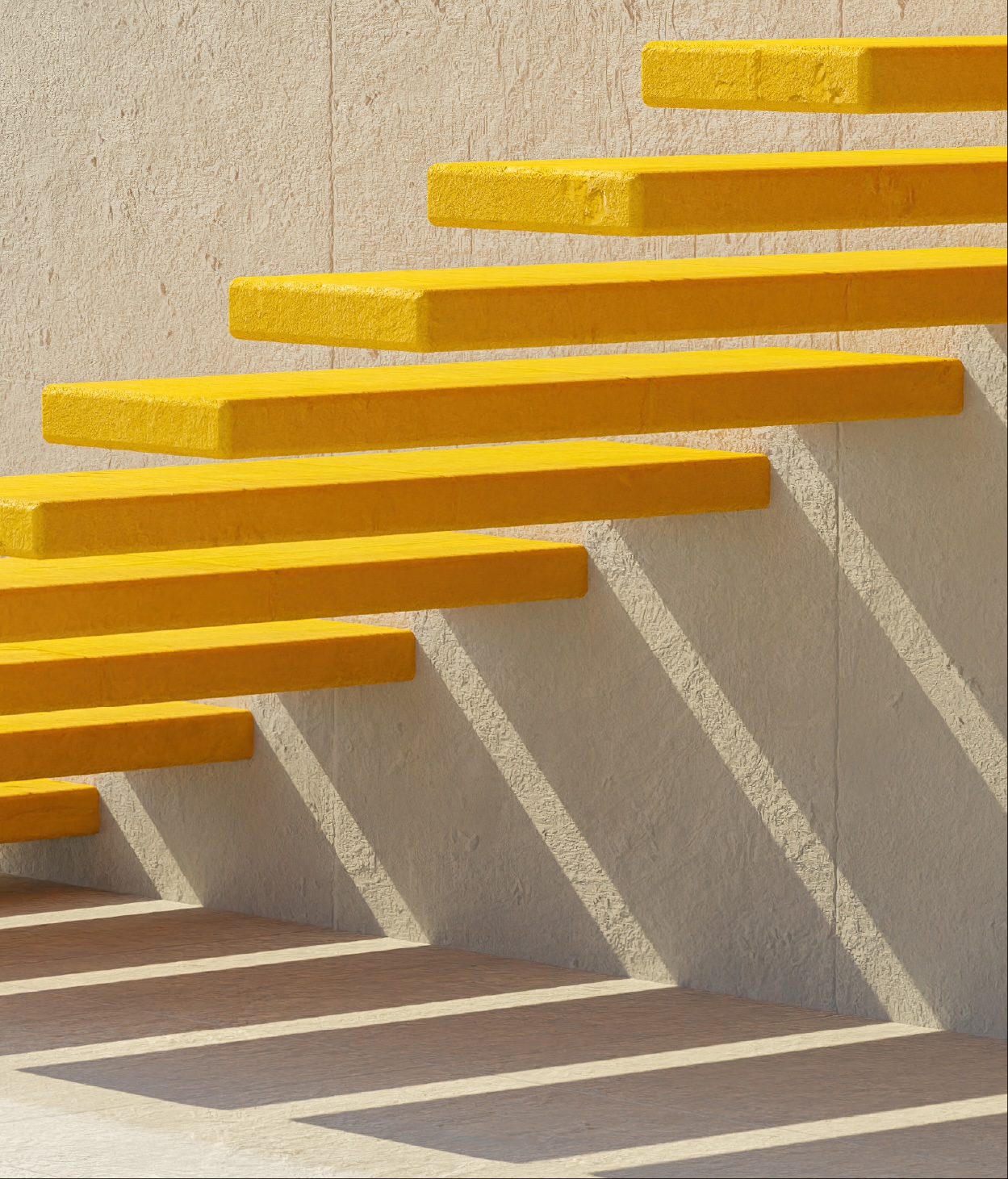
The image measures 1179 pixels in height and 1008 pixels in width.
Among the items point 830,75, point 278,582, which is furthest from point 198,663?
point 830,75

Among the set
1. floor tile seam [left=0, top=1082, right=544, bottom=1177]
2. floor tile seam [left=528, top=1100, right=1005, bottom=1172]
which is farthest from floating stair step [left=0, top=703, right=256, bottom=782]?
floor tile seam [left=528, top=1100, right=1005, bottom=1172]

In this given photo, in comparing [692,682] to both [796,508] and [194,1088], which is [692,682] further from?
[194,1088]

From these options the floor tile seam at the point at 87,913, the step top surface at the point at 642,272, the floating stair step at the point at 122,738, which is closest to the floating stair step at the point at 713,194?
the step top surface at the point at 642,272

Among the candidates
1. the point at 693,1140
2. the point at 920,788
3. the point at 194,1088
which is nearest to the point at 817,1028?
the point at 920,788

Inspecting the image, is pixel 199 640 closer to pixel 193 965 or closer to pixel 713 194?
pixel 193 965

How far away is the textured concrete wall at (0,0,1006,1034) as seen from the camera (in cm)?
646

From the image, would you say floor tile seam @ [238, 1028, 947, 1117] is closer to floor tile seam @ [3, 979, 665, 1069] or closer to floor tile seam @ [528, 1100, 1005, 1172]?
floor tile seam @ [528, 1100, 1005, 1172]

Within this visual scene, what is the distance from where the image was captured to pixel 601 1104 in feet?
19.2

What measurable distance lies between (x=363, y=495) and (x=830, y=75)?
54.0 inches

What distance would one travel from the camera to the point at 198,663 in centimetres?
715

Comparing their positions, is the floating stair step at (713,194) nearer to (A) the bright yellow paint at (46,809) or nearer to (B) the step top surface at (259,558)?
(B) the step top surface at (259,558)

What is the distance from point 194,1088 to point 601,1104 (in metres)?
0.86

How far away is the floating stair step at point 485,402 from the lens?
17.9ft

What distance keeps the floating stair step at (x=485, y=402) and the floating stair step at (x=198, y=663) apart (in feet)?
2.39
